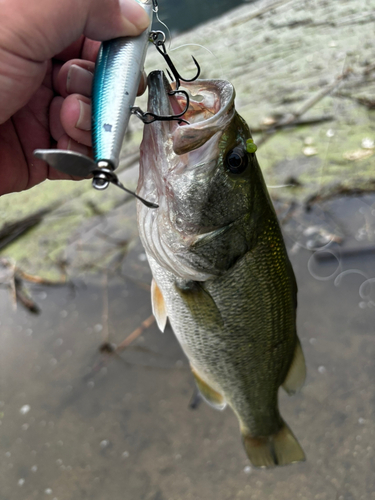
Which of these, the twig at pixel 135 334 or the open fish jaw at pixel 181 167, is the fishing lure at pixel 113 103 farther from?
the twig at pixel 135 334

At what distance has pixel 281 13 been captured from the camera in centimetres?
827

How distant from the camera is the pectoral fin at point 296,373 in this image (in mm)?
1844

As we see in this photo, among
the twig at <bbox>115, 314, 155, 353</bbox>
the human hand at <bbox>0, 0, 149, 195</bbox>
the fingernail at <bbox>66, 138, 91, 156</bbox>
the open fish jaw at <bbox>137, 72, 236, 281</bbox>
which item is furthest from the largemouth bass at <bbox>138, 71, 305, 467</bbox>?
the twig at <bbox>115, 314, 155, 353</bbox>

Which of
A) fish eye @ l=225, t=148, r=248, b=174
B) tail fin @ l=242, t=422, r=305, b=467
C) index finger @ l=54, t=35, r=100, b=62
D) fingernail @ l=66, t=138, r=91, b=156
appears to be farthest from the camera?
tail fin @ l=242, t=422, r=305, b=467

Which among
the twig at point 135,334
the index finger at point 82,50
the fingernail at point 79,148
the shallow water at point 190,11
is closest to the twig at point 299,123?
the twig at point 135,334

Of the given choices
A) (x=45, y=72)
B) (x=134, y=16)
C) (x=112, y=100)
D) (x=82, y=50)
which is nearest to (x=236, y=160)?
(x=112, y=100)

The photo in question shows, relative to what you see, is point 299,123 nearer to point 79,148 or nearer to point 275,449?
point 79,148

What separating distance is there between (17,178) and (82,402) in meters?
1.63

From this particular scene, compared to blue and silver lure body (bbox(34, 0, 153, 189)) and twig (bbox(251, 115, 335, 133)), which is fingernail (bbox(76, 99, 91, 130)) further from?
twig (bbox(251, 115, 335, 133))

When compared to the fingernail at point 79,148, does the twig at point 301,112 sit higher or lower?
lower

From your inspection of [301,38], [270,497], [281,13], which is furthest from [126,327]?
[281,13]

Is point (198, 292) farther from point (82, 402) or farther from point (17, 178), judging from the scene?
point (82, 402)

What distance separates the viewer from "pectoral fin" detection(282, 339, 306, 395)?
6.05 feet

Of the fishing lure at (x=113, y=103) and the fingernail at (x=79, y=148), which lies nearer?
the fishing lure at (x=113, y=103)
